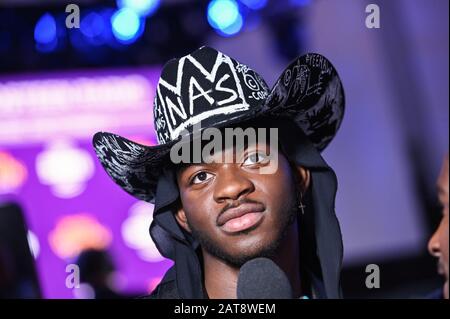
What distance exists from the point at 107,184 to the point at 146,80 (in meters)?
0.74

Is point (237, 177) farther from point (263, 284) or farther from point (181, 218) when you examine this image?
point (263, 284)

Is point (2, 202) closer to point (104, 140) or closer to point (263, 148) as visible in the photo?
point (104, 140)

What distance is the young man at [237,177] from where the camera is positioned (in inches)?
87.6

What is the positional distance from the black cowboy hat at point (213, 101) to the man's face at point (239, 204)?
0.10 metres

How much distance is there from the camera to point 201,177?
7.58 feet

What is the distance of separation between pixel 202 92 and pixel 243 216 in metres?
0.35

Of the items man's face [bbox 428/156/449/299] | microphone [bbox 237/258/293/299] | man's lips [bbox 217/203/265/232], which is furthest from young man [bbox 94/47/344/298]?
microphone [bbox 237/258/293/299]

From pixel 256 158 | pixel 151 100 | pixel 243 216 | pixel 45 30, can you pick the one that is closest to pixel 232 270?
pixel 243 216

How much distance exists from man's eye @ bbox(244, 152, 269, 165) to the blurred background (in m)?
3.38

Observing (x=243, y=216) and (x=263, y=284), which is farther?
(x=243, y=216)

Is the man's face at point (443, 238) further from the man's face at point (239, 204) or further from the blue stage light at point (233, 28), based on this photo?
the blue stage light at point (233, 28)

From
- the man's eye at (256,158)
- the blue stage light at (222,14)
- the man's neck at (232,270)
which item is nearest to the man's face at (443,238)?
the man's neck at (232,270)

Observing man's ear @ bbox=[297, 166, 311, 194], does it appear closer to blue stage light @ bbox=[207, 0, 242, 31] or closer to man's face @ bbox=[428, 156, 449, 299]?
man's face @ bbox=[428, 156, 449, 299]
